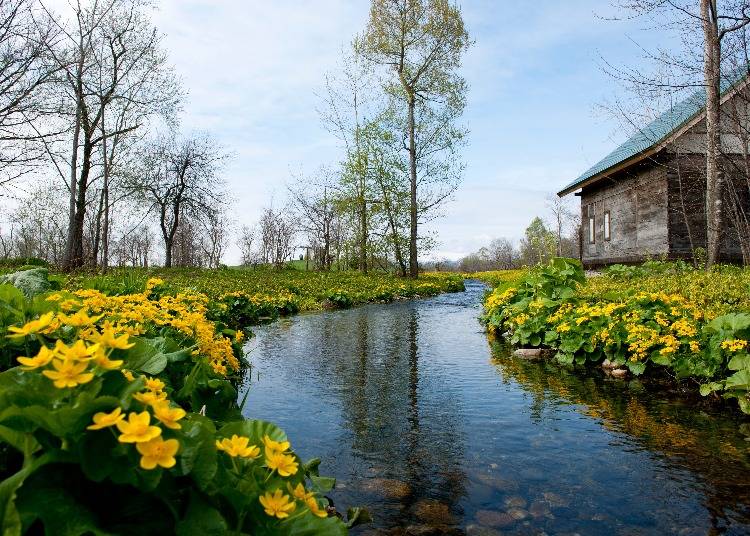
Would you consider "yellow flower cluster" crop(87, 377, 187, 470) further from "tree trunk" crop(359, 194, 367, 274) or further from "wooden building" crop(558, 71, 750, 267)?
"tree trunk" crop(359, 194, 367, 274)

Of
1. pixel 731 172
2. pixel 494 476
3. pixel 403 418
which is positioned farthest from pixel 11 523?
pixel 731 172

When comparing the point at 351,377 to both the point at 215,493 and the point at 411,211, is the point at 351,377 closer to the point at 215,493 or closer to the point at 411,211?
the point at 215,493

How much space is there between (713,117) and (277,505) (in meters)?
13.0

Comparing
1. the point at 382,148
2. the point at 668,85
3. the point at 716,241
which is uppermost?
the point at 382,148

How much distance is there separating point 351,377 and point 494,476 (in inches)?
105

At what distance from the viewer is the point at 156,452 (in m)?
0.95

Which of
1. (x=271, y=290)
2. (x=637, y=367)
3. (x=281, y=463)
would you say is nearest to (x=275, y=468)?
(x=281, y=463)

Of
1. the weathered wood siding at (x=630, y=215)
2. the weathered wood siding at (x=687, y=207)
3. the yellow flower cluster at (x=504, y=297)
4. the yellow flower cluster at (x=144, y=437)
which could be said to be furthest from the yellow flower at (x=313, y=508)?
the weathered wood siding at (x=687, y=207)

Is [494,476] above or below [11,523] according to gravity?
below

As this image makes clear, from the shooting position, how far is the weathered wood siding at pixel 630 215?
14180 mm

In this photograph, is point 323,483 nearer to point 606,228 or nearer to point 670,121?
point 670,121

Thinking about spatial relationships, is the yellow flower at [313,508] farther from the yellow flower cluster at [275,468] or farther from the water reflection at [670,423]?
the water reflection at [670,423]

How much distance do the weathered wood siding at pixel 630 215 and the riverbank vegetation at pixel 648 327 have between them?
6.92 meters

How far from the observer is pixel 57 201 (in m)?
35.0
